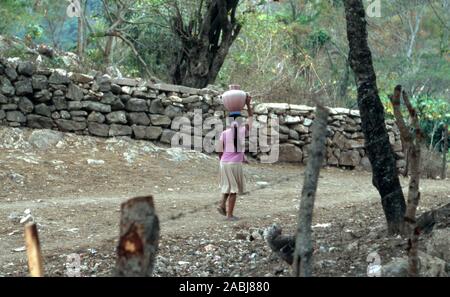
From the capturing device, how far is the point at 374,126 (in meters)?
7.03

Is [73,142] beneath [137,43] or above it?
beneath

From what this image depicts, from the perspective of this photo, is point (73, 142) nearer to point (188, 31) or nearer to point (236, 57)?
point (188, 31)

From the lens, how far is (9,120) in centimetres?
1326

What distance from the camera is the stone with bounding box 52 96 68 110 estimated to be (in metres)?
13.6

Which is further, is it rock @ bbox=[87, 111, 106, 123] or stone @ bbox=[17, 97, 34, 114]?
rock @ bbox=[87, 111, 106, 123]

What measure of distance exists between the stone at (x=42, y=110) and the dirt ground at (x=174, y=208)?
56 centimetres

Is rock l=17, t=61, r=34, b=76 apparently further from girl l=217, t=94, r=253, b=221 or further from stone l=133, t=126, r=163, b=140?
girl l=217, t=94, r=253, b=221

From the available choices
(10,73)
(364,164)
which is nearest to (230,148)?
(10,73)

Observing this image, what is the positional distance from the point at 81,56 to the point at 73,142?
350 centimetres

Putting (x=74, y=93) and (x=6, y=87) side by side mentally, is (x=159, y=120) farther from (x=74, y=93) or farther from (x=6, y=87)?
(x=6, y=87)

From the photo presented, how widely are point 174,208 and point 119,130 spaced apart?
4.28m

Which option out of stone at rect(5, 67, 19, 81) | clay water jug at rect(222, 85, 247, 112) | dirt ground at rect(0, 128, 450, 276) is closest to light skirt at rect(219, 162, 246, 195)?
dirt ground at rect(0, 128, 450, 276)

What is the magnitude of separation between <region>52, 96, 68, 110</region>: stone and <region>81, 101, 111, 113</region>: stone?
1.04 feet
